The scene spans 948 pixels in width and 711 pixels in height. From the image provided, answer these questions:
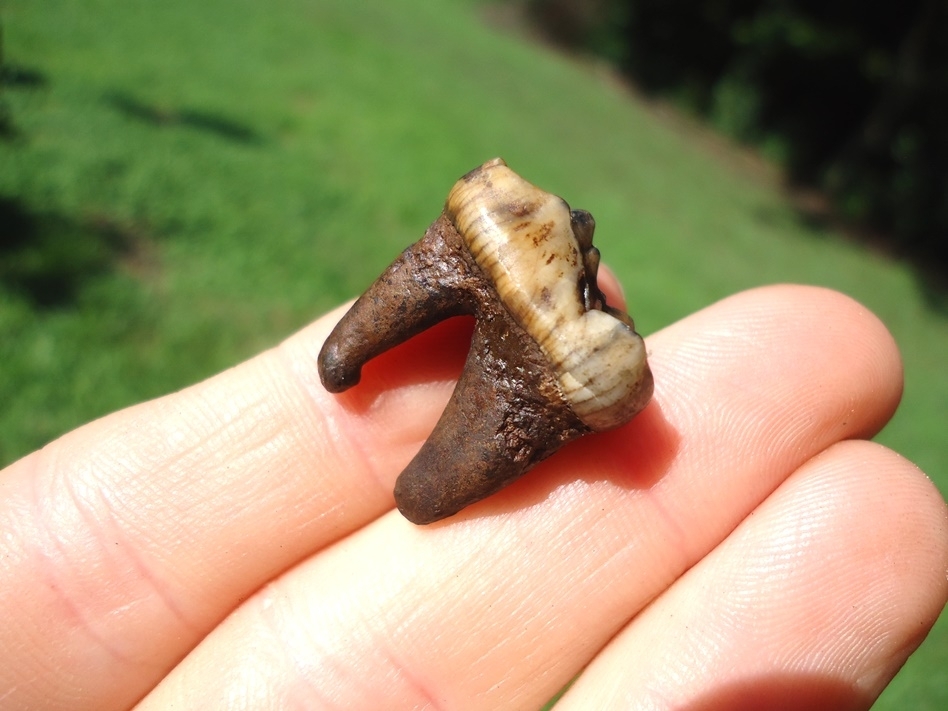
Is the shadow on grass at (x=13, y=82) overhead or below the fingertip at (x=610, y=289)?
overhead

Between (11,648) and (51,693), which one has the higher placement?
(11,648)

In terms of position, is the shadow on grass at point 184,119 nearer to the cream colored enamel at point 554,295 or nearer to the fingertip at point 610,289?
the fingertip at point 610,289

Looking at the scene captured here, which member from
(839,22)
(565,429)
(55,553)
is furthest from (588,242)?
(839,22)

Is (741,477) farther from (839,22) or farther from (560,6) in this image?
(560,6)

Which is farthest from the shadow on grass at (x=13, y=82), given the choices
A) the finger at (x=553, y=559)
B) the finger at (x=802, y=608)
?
the finger at (x=802, y=608)

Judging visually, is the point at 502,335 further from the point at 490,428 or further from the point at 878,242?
the point at 878,242

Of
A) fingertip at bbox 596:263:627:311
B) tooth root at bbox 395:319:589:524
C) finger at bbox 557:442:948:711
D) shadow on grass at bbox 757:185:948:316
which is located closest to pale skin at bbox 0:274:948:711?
finger at bbox 557:442:948:711

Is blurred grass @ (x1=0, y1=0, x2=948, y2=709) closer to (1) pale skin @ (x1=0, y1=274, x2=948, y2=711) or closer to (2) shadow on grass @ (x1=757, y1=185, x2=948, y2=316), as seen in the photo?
(2) shadow on grass @ (x1=757, y1=185, x2=948, y2=316)

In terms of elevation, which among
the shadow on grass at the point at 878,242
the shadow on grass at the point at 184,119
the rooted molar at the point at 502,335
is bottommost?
the shadow on grass at the point at 878,242
